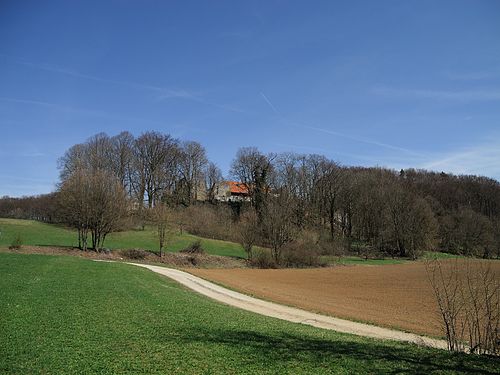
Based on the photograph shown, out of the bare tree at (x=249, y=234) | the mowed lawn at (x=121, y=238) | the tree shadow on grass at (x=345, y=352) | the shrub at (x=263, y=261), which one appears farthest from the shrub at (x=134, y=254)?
the tree shadow on grass at (x=345, y=352)

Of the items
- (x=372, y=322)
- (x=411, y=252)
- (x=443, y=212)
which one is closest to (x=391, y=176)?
(x=443, y=212)

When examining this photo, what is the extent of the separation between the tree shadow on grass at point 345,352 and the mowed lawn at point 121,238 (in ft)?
142

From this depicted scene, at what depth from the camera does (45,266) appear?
23922mm

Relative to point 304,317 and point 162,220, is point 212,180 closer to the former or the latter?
point 162,220

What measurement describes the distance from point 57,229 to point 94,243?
82.8ft

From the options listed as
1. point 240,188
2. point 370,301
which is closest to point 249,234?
point 370,301

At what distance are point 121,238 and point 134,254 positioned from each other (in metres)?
15.9

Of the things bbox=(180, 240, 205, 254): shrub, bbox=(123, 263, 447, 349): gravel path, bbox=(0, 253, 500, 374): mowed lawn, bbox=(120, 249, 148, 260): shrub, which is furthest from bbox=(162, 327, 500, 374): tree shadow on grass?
bbox=(180, 240, 205, 254): shrub

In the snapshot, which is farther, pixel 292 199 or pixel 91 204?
pixel 292 199

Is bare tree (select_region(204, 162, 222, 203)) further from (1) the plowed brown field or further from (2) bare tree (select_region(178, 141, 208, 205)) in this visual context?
(1) the plowed brown field

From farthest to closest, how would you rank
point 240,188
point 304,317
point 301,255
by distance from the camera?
point 240,188, point 301,255, point 304,317

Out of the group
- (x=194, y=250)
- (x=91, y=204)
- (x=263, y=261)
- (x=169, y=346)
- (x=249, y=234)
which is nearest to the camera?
(x=169, y=346)

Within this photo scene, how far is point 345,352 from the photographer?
28.0ft

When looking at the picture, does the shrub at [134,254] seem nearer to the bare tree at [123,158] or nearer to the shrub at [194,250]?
the shrub at [194,250]
